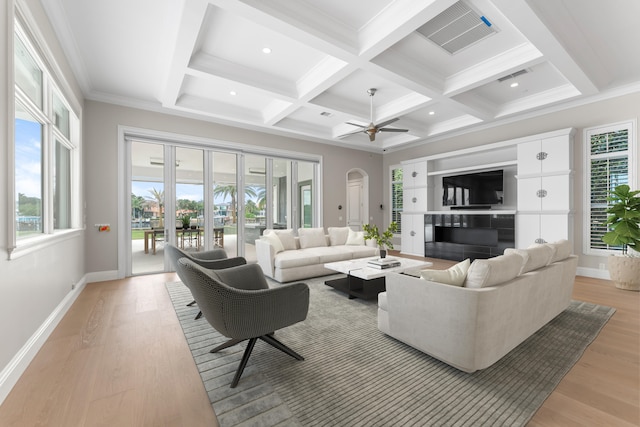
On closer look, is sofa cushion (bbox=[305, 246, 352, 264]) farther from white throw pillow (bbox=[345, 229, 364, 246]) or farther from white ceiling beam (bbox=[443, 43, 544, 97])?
white ceiling beam (bbox=[443, 43, 544, 97])

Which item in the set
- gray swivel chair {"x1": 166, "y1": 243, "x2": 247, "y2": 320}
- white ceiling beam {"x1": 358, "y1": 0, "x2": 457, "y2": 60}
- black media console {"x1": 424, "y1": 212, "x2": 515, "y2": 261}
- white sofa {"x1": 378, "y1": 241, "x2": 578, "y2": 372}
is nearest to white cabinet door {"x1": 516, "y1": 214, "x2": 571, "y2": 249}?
black media console {"x1": 424, "y1": 212, "x2": 515, "y2": 261}

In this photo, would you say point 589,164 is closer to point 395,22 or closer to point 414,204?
point 414,204

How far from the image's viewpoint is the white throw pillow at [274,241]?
4.85 m

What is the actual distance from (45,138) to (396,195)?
750 cm

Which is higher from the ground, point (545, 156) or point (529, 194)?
point (545, 156)

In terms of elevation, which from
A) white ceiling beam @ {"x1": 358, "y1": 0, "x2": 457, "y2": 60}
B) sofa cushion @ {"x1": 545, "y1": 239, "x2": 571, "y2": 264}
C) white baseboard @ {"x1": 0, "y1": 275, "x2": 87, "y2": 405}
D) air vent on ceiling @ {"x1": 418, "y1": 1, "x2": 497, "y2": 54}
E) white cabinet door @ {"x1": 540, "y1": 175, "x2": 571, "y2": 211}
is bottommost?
white baseboard @ {"x1": 0, "y1": 275, "x2": 87, "y2": 405}

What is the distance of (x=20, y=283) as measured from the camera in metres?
2.09

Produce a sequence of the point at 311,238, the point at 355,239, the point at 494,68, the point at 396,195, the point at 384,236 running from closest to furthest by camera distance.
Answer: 1. the point at 494,68
2. the point at 384,236
3. the point at 311,238
4. the point at 355,239
5. the point at 396,195

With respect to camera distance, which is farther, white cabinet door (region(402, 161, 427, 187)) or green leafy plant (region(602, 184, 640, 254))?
white cabinet door (region(402, 161, 427, 187))

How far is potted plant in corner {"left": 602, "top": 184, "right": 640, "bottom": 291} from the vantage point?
399 cm

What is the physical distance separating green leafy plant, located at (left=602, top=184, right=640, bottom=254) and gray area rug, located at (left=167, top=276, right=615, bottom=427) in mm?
2144

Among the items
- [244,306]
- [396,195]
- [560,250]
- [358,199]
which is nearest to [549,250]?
[560,250]

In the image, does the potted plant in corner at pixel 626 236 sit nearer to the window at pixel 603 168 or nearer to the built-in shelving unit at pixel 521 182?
the window at pixel 603 168

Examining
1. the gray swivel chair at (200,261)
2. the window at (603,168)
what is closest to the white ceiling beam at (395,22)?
the gray swivel chair at (200,261)
